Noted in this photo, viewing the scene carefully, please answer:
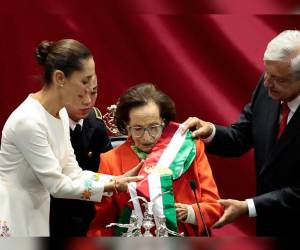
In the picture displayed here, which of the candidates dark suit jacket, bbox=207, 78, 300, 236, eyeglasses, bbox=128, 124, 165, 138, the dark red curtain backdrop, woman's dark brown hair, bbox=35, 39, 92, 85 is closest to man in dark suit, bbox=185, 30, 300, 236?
dark suit jacket, bbox=207, 78, 300, 236

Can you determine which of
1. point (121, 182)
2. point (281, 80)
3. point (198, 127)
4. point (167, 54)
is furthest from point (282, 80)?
point (167, 54)

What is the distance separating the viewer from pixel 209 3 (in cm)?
54

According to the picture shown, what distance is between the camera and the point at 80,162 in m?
1.73

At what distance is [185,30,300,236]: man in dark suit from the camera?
155cm

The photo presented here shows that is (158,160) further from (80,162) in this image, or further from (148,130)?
(80,162)

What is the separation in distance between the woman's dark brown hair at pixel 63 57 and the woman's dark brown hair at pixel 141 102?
176mm

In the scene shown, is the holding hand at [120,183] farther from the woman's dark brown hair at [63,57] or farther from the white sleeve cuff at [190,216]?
the woman's dark brown hair at [63,57]

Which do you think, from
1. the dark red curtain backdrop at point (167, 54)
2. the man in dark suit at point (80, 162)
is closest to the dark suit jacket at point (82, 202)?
the man in dark suit at point (80, 162)

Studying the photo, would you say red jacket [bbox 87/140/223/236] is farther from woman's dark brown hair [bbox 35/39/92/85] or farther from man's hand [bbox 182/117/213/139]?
woman's dark brown hair [bbox 35/39/92/85]

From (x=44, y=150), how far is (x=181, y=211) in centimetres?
36

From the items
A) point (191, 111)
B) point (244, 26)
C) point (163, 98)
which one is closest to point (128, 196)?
point (163, 98)

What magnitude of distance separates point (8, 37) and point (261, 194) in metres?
1.26

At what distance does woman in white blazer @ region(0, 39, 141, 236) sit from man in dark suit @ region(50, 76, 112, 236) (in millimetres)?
150

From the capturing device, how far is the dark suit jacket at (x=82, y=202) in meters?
1.67
